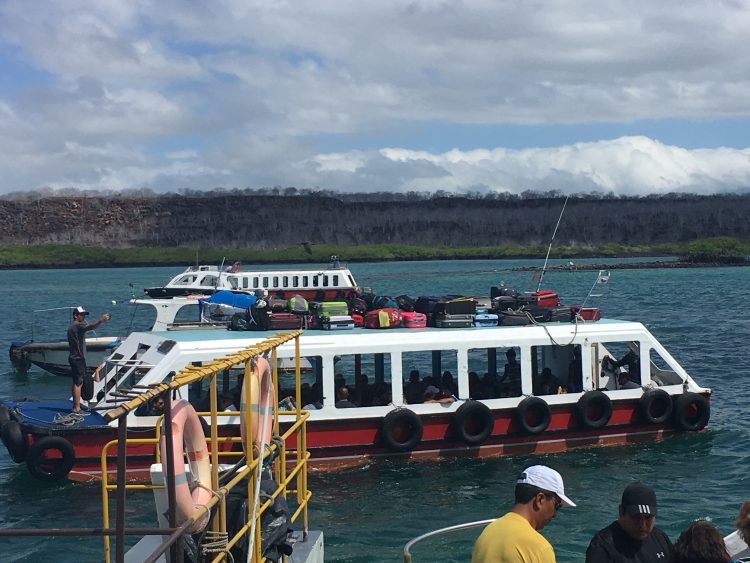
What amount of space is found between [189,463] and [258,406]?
1.79 m

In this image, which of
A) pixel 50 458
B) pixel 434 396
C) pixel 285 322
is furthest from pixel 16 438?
pixel 434 396

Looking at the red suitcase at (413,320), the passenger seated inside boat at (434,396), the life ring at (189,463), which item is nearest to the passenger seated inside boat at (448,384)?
the passenger seated inside boat at (434,396)

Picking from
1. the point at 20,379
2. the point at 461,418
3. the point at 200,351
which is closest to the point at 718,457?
the point at 461,418

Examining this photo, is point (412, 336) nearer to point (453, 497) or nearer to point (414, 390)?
point (414, 390)

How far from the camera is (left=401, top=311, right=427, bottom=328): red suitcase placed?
1900 centimetres

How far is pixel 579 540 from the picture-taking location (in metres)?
14.4

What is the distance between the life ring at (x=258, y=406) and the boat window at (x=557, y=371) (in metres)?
10.5

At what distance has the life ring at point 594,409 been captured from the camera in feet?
60.2

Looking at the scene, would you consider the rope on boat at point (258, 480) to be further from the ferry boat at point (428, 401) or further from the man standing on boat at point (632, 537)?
the ferry boat at point (428, 401)

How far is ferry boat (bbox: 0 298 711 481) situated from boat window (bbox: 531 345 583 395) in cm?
3

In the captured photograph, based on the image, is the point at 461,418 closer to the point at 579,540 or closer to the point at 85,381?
the point at 579,540

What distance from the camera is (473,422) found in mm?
17688

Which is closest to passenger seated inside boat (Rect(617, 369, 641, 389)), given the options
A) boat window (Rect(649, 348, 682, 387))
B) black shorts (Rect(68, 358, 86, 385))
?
boat window (Rect(649, 348, 682, 387))

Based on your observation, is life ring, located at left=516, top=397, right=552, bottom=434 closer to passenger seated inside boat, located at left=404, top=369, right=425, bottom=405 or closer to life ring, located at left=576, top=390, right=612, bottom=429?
life ring, located at left=576, top=390, right=612, bottom=429
